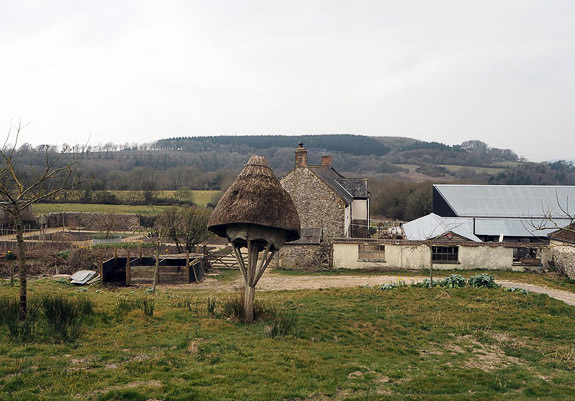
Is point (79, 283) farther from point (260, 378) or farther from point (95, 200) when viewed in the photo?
point (95, 200)

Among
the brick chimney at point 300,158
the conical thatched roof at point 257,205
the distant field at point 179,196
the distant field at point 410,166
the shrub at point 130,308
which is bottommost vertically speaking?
the shrub at point 130,308

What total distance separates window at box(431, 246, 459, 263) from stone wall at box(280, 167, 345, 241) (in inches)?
289

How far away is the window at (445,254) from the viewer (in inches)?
1066

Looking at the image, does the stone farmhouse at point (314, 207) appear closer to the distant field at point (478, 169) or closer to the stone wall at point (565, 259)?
the stone wall at point (565, 259)

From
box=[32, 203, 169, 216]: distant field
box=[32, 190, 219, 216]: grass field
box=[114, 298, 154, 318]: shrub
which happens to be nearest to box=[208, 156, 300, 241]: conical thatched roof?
box=[114, 298, 154, 318]: shrub

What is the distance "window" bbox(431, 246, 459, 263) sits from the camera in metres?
27.1

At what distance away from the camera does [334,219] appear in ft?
101

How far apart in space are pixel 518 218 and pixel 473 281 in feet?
61.1

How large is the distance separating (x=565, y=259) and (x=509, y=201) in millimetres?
14504

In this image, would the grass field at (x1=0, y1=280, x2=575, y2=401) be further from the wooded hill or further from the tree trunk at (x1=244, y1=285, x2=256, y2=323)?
the wooded hill

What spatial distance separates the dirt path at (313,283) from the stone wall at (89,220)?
Result: 33.1 metres

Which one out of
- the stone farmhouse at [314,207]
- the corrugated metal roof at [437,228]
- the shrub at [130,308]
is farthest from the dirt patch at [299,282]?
the shrub at [130,308]

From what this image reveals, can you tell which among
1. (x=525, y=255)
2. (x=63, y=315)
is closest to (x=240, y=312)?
(x=63, y=315)

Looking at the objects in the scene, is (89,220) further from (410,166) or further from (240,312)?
(410,166)
